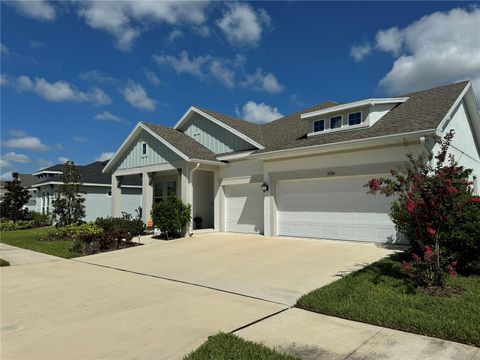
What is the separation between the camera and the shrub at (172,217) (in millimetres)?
16141

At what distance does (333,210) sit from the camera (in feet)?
44.7

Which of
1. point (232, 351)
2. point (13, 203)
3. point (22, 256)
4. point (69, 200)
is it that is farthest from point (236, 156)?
point (13, 203)

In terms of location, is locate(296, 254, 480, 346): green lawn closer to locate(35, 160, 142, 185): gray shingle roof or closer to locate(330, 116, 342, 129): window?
locate(330, 116, 342, 129): window

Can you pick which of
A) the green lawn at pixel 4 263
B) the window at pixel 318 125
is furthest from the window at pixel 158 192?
the green lawn at pixel 4 263

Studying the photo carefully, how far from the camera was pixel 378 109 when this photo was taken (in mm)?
14703

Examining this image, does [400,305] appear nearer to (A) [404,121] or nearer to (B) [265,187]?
(A) [404,121]

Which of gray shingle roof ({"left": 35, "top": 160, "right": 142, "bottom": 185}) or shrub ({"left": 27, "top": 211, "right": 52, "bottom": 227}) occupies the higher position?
gray shingle roof ({"left": 35, "top": 160, "right": 142, "bottom": 185})

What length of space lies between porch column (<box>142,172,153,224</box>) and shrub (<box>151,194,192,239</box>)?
2690mm

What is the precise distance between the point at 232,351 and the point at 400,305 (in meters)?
3.06

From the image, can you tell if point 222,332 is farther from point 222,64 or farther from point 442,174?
point 222,64

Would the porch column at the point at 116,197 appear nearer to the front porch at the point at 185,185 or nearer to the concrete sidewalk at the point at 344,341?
the front porch at the point at 185,185

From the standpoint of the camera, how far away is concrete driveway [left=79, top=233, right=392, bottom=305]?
773 centimetres

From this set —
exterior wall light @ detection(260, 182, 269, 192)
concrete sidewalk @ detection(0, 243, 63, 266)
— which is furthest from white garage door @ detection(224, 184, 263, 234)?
concrete sidewalk @ detection(0, 243, 63, 266)

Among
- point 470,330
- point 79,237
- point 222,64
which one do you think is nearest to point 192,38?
point 222,64
